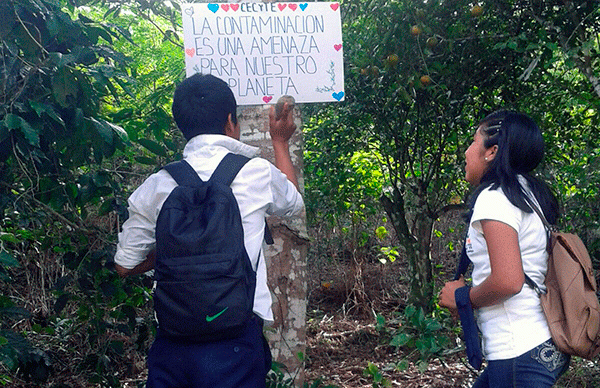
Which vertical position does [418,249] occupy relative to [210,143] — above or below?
below

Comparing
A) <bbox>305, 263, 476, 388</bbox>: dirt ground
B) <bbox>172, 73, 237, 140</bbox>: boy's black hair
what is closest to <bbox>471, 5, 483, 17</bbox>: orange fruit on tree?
<bbox>305, 263, 476, 388</bbox>: dirt ground

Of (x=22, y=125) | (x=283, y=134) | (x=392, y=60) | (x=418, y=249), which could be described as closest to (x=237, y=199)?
(x=283, y=134)

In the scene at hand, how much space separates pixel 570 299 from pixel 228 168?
1086mm

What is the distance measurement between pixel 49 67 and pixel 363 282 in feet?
17.5

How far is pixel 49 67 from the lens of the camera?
8.87 feet

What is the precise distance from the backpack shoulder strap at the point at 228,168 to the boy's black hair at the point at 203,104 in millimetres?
133

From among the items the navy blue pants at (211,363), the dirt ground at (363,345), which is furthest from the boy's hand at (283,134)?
the dirt ground at (363,345)

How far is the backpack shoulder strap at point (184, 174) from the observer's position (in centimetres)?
205

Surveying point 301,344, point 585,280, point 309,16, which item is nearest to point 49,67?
point 309,16

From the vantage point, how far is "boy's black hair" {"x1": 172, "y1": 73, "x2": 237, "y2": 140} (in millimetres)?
2135

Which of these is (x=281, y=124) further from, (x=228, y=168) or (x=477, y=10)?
(x=477, y=10)

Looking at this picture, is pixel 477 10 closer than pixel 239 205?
No

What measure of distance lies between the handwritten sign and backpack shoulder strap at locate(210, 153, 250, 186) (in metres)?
0.64

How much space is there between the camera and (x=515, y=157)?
2154 mm
